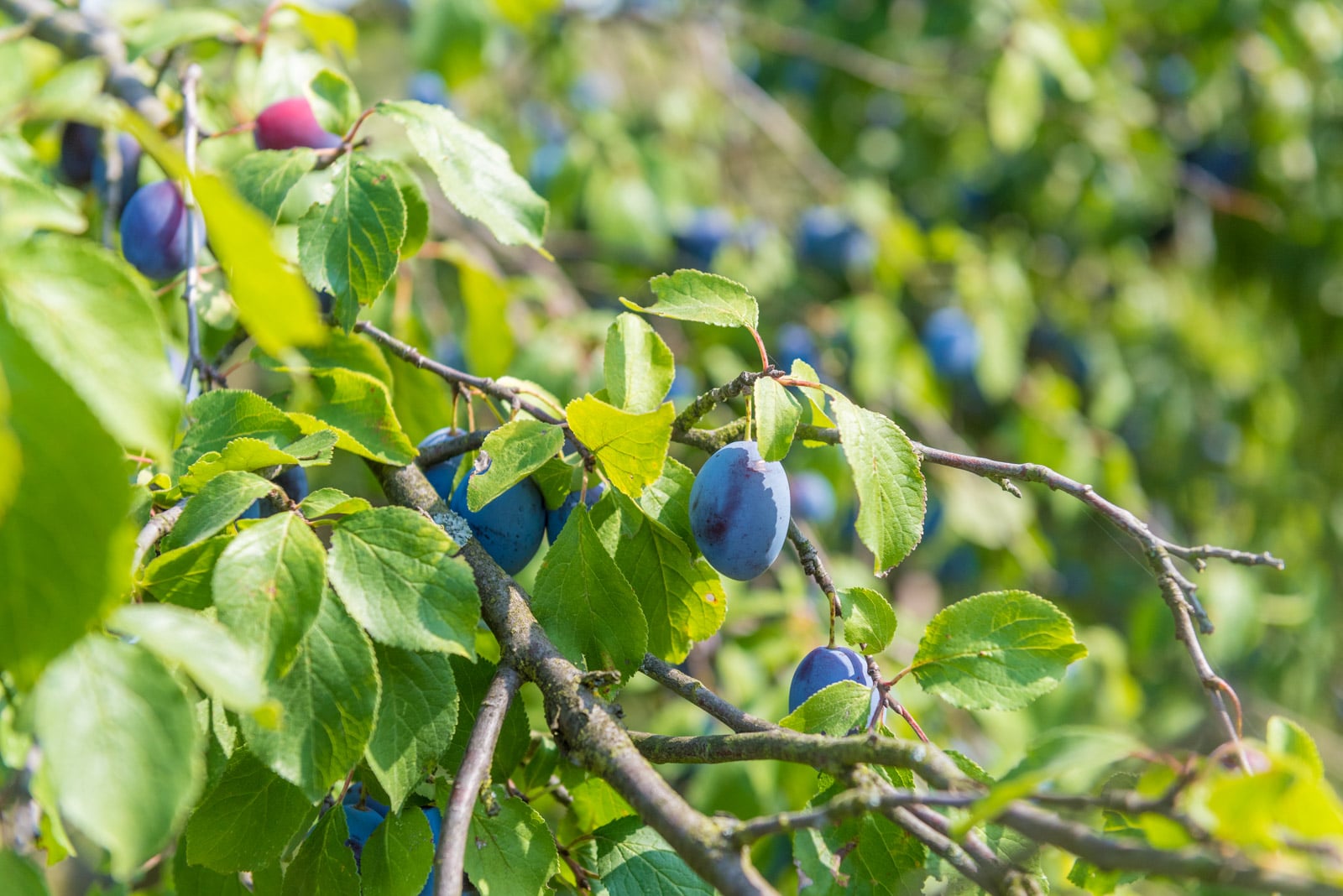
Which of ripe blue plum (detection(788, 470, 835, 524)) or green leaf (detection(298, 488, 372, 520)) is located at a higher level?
green leaf (detection(298, 488, 372, 520))

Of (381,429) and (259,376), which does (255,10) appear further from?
(381,429)

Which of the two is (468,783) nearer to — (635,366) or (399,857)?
Result: (399,857)

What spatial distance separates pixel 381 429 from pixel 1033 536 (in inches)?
58.5

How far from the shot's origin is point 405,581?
570 mm

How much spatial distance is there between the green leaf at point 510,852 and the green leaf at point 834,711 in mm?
156

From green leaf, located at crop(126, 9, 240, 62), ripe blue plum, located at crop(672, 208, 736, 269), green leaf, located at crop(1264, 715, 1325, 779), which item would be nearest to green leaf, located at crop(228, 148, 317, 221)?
green leaf, located at crop(126, 9, 240, 62)

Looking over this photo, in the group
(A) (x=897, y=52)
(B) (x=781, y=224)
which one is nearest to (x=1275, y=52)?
(A) (x=897, y=52)

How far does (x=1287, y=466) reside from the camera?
2.49m

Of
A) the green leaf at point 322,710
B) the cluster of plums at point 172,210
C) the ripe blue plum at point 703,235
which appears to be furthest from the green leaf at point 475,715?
the ripe blue plum at point 703,235

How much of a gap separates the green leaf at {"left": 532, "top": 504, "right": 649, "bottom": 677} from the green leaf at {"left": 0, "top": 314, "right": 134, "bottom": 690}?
0.95 feet

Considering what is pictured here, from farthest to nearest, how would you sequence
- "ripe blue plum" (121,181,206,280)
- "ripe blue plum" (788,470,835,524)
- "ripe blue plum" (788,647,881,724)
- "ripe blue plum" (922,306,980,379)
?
1. "ripe blue plum" (922,306,980,379)
2. "ripe blue plum" (788,470,835,524)
3. "ripe blue plum" (121,181,206,280)
4. "ripe blue plum" (788,647,881,724)

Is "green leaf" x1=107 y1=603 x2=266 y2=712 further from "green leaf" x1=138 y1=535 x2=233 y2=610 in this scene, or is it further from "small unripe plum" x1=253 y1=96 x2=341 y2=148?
"small unripe plum" x1=253 y1=96 x2=341 y2=148

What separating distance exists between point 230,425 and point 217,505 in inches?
4.6

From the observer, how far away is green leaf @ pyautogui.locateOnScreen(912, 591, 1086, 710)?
61cm
